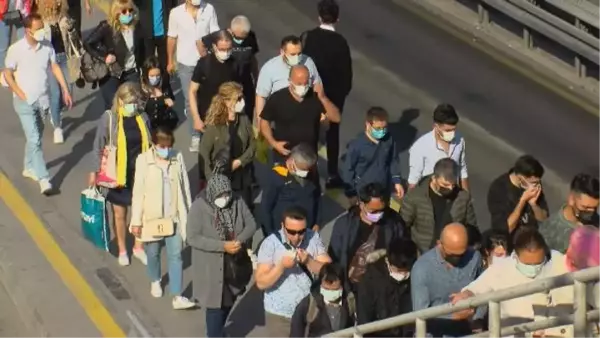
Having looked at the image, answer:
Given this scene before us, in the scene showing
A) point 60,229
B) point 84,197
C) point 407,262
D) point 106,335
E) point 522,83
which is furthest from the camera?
point 522,83

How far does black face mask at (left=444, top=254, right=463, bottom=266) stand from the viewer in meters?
10.4

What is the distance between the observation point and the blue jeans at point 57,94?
14.9 metres

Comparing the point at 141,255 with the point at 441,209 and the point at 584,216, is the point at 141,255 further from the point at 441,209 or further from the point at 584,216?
the point at 584,216

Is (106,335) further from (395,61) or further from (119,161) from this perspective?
(395,61)

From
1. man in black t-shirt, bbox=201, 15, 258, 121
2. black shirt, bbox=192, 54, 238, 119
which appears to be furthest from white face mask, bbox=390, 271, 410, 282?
man in black t-shirt, bbox=201, 15, 258, 121

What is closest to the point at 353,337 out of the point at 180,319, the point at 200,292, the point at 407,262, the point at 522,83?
the point at 407,262

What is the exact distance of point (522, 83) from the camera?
1838 centimetres

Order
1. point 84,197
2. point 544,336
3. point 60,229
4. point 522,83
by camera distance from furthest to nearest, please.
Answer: point 522,83
point 60,229
point 84,197
point 544,336

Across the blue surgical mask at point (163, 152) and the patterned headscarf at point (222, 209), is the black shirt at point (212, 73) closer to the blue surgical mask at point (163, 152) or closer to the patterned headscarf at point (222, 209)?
the blue surgical mask at point (163, 152)

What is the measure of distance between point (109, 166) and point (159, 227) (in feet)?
3.11

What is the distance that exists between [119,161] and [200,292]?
1.84 m

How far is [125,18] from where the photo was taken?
14.7m

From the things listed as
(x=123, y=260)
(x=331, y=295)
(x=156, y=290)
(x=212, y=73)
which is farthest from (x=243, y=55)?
(x=331, y=295)

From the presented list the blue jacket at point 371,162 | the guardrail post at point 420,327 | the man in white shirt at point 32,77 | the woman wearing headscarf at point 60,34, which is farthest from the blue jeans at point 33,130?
the guardrail post at point 420,327
